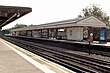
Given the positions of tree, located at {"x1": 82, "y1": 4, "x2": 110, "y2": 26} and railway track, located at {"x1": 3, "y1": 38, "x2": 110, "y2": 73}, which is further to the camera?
tree, located at {"x1": 82, "y1": 4, "x2": 110, "y2": 26}

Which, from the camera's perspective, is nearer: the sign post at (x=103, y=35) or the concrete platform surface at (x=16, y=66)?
the concrete platform surface at (x=16, y=66)

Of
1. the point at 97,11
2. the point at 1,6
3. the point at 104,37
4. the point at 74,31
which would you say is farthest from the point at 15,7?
the point at 97,11

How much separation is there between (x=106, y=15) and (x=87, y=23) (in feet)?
147

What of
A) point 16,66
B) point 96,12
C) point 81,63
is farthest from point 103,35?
point 96,12

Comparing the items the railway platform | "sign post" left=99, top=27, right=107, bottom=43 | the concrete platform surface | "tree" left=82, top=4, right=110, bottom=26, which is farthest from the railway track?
"tree" left=82, top=4, right=110, bottom=26

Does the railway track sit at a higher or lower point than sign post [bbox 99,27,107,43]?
lower

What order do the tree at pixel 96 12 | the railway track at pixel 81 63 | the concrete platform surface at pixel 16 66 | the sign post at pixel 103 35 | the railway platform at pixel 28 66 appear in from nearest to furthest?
the concrete platform surface at pixel 16 66, the railway platform at pixel 28 66, the railway track at pixel 81 63, the sign post at pixel 103 35, the tree at pixel 96 12

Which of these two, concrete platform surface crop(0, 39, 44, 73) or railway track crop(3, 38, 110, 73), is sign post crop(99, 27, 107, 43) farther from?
concrete platform surface crop(0, 39, 44, 73)

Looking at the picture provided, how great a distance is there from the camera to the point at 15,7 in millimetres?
23750

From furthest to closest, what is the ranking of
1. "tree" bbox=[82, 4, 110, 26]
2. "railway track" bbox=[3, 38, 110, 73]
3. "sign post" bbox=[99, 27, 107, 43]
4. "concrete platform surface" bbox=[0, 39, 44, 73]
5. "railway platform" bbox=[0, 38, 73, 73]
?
"tree" bbox=[82, 4, 110, 26] < "sign post" bbox=[99, 27, 107, 43] < "railway track" bbox=[3, 38, 110, 73] < "railway platform" bbox=[0, 38, 73, 73] < "concrete platform surface" bbox=[0, 39, 44, 73]

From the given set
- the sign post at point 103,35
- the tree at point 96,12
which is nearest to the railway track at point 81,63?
the sign post at point 103,35

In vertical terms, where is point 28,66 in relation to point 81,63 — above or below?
above

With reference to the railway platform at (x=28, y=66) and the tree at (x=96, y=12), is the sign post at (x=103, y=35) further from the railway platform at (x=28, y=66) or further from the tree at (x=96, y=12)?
the tree at (x=96, y=12)

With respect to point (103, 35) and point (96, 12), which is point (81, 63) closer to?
point (103, 35)
